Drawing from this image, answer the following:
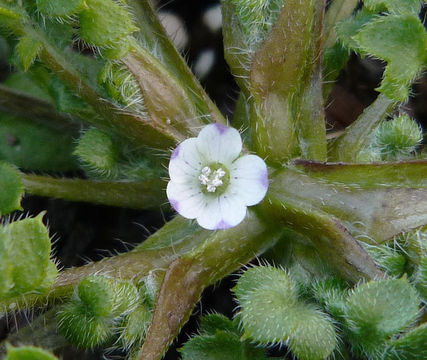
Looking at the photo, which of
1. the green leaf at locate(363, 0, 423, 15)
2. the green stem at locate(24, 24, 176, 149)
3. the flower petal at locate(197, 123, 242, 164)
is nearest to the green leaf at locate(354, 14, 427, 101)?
the green leaf at locate(363, 0, 423, 15)

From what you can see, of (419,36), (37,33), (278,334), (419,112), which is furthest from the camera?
(419,112)

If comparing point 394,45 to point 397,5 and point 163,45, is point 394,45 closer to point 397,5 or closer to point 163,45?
point 397,5

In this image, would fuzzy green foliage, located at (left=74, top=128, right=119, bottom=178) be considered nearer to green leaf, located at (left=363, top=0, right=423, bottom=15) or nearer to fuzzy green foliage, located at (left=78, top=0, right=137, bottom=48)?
fuzzy green foliage, located at (left=78, top=0, right=137, bottom=48)

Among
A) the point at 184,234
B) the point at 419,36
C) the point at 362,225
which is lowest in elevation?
the point at 184,234

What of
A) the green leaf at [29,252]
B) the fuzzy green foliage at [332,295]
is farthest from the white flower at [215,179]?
the green leaf at [29,252]

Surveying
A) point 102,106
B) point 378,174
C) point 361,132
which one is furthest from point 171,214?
point 378,174

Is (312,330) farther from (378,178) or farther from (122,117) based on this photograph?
(122,117)

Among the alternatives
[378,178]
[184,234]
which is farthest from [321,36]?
[184,234]
